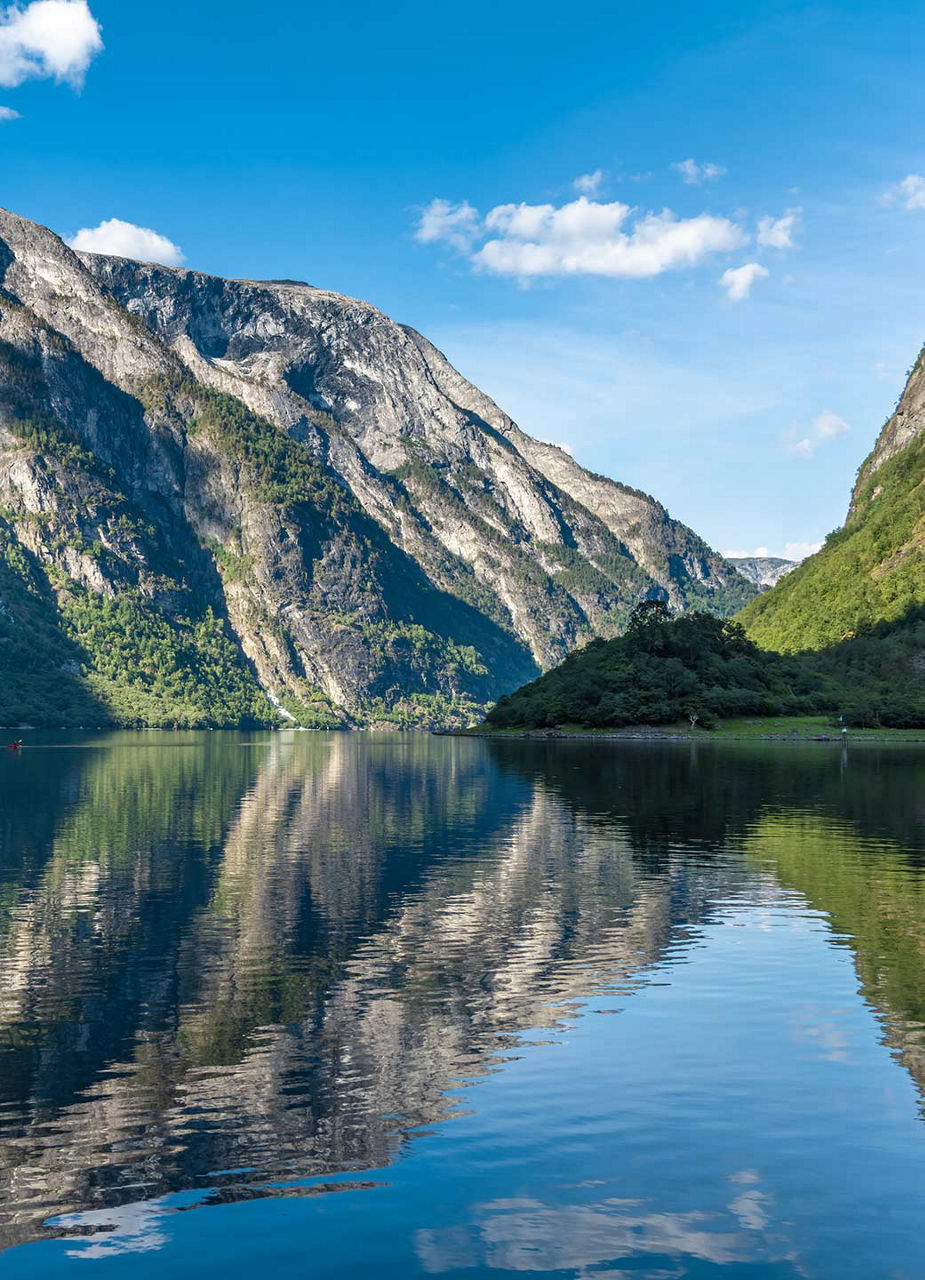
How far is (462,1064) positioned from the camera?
96.4 feet

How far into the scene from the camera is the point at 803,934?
151 ft

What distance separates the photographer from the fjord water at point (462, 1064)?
65.9ft

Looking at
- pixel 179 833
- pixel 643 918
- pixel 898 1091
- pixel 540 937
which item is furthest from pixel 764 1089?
pixel 179 833

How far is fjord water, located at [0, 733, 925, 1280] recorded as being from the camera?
65.9ft

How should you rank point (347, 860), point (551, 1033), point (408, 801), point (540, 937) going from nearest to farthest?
point (551, 1033), point (540, 937), point (347, 860), point (408, 801)

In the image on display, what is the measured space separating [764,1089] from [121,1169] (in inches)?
573

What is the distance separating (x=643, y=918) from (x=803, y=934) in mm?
6625

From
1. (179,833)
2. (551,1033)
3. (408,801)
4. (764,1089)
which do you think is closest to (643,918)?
(551,1033)

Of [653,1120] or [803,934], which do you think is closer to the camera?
[653,1120]

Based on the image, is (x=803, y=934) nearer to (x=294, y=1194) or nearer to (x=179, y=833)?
(x=294, y=1194)

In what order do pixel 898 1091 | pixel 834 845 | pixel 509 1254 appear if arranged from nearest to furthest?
pixel 509 1254 < pixel 898 1091 < pixel 834 845

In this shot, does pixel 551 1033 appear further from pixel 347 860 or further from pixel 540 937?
pixel 347 860

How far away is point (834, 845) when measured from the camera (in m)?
73.6


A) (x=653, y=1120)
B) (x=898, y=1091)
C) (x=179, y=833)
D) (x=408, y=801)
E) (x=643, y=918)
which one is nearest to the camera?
(x=653, y=1120)
